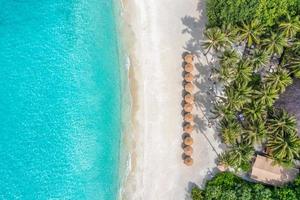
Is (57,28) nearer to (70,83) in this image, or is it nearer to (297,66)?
(70,83)

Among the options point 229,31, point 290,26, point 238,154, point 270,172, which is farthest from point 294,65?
point 270,172

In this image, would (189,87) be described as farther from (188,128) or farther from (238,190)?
(238,190)

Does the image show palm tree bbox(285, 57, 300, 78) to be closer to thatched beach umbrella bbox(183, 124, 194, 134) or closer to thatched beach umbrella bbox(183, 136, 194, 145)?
thatched beach umbrella bbox(183, 124, 194, 134)

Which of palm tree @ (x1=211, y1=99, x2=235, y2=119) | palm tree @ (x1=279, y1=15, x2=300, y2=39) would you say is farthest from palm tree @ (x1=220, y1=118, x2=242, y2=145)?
palm tree @ (x1=279, y1=15, x2=300, y2=39)

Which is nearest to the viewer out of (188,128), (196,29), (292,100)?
(292,100)

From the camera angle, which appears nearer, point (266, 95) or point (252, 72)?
point (266, 95)

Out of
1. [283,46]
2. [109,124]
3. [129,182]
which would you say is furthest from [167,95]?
[283,46]

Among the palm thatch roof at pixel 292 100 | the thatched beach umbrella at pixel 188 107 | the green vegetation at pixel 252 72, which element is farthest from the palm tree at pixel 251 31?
the thatched beach umbrella at pixel 188 107

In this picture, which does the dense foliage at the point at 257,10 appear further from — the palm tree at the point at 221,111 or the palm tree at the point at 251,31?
the palm tree at the point at 221,111
